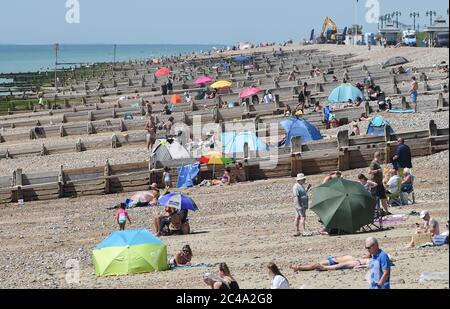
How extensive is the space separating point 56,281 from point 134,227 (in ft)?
16.1

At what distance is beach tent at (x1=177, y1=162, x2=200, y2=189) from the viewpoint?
25.8 m

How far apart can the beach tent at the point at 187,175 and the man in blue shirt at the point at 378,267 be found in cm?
1387

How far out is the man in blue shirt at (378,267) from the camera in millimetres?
11852

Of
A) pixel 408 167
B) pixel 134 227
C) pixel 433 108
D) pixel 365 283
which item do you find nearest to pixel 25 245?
pixel 134 227

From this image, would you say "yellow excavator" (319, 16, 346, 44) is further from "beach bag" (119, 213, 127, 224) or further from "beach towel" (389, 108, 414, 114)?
"beach bag" (119, 213, 127, 224)

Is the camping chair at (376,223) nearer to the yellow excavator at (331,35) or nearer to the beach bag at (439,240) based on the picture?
the beach bag at (439,240)

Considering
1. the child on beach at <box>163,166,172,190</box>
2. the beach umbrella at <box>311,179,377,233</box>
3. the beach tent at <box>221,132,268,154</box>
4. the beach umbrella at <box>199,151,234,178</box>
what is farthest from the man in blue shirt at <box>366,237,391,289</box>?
the beach tent at <box>221,132,268,154</box>

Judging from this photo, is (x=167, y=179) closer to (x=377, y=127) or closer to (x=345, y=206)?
(x=377, y=127)

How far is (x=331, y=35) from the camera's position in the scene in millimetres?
130875

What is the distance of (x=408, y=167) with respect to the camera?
21141 millimetres

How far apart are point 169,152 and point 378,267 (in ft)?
51.5

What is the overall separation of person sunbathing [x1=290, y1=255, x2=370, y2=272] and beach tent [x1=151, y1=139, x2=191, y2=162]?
11.5 meters

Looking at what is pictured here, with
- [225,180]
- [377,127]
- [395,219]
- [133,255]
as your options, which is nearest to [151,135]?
[225,180]
